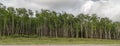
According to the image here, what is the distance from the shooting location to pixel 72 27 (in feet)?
385

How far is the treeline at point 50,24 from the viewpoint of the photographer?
97.0m

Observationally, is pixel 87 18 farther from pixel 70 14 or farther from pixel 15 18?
pixel 15 18

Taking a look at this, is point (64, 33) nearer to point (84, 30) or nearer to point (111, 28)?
point (84, 30)

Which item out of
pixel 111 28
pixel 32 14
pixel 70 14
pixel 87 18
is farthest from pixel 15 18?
pixel 111 28

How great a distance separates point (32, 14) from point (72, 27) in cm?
2492

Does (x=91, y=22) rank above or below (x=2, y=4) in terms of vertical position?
below

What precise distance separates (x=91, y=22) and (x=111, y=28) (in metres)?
15.2

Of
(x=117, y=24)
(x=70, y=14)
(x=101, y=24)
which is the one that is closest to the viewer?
(x=70, y=14)

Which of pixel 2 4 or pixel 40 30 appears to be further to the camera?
pixel 40 30

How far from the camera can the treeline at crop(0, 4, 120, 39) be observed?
318 feet

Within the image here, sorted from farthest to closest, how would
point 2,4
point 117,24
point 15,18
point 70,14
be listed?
point 117,24 → point 70,14 → point 15,18 → point 2,4

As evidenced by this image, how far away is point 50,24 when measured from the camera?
352ft

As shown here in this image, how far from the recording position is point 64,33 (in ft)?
389

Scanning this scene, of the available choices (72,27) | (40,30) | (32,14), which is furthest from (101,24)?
(32,14)
